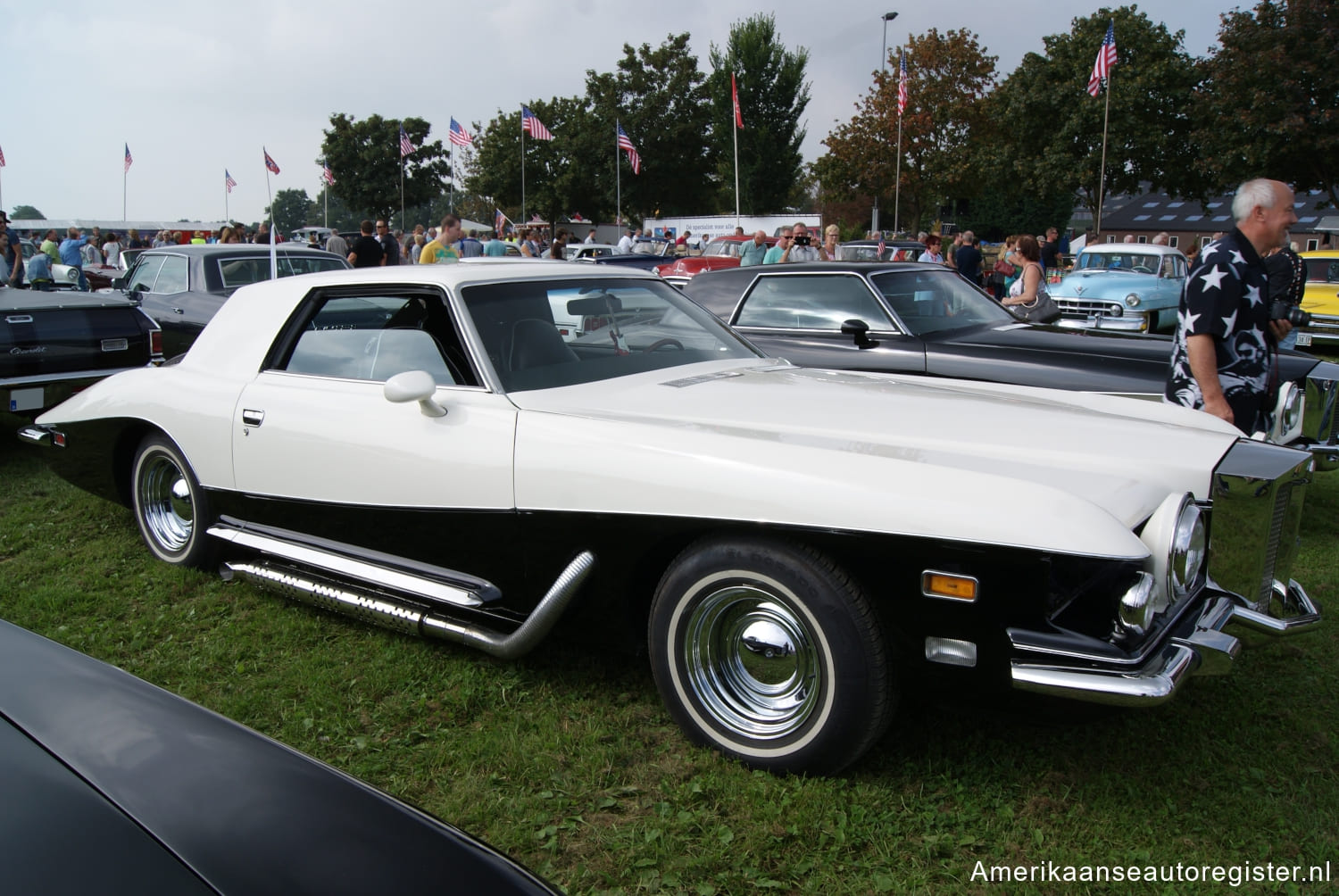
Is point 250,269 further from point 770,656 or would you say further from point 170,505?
point 770,656

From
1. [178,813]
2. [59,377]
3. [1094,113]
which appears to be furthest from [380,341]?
[1094,113]

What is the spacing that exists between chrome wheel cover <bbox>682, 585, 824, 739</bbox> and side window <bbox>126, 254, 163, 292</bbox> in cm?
869

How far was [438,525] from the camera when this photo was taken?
3041 millimetres

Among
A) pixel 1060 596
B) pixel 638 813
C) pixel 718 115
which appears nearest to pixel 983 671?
pixel 1060 596

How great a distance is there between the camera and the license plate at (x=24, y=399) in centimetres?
590

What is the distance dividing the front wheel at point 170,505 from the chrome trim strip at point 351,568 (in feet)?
0.74

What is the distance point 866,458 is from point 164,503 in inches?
135

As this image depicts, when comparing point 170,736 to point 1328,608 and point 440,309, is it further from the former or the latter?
point 1328,608

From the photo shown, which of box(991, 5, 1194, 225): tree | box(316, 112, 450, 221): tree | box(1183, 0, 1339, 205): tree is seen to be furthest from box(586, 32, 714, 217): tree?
box(1183, 0, 1339, 205): tree

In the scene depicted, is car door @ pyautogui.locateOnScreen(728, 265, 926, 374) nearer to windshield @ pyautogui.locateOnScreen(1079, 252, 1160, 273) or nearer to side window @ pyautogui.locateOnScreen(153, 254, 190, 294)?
side window @ pyautogui.locateOnScreen(153, 254, 190, 294)

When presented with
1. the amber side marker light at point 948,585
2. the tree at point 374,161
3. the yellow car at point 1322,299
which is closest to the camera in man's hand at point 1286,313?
the amber side marker light at point 948,585

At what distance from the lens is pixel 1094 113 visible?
1277 inches

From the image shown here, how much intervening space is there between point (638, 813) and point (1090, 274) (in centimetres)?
1423

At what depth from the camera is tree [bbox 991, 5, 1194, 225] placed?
31.2 m
